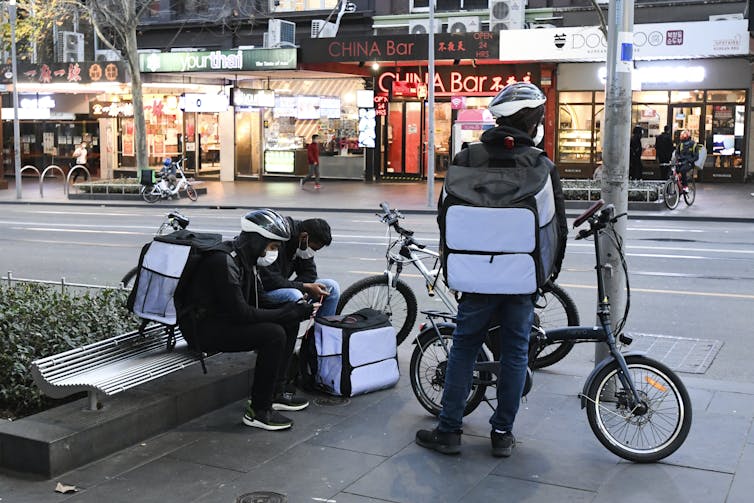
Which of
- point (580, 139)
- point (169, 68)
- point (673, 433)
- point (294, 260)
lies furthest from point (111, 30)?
point (673, 433)

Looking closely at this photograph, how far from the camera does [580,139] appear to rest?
3225 cm

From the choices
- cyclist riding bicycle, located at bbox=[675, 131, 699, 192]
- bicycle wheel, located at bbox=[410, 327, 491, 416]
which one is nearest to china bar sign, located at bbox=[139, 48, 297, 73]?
cyclist riding bicycle, located at bbox=[675, 131, 699, 192]

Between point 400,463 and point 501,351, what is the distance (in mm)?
829

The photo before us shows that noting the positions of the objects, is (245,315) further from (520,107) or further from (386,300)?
(386,300)

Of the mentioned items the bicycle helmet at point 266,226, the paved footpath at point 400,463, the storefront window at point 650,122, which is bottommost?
the paved footpath at point 400,463

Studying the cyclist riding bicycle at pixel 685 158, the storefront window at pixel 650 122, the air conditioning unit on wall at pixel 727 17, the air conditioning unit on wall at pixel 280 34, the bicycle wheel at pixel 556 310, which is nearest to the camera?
the bicycle wheel at pixel 556 310

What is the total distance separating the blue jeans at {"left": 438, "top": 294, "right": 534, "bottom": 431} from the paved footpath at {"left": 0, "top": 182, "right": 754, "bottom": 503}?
A: 274mm

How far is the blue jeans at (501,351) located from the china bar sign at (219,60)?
2704 centimetres

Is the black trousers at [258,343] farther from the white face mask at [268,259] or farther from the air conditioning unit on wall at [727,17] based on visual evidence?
the air conditioning unit on wall at [727,17]

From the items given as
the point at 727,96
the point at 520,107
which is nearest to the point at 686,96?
the point at 727,96

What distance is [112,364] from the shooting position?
19.3 feet

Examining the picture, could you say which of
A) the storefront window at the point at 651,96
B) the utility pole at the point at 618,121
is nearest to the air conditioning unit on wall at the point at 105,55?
the storefront window at the point at 651,96

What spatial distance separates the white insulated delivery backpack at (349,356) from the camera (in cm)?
649

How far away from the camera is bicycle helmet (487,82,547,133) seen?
5215mm
